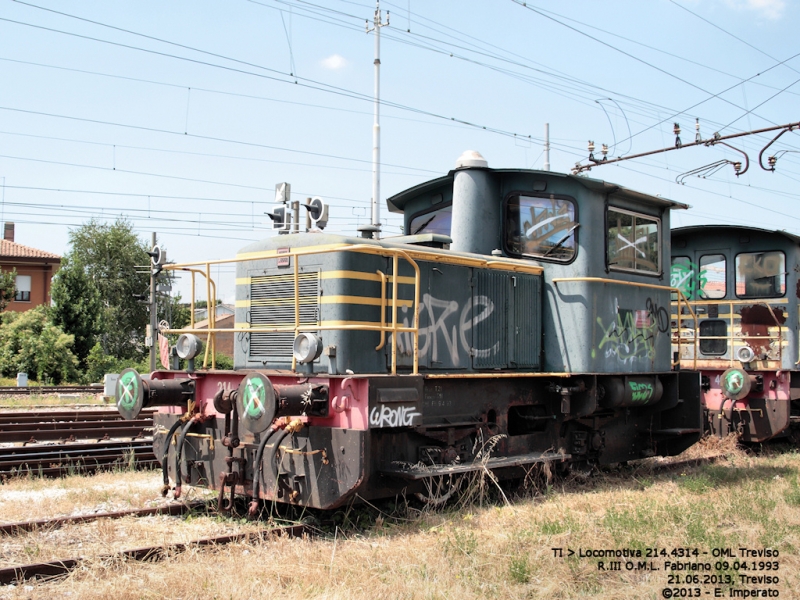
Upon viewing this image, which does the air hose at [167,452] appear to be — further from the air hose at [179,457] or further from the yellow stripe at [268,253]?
the yellow stripe at [268,253]

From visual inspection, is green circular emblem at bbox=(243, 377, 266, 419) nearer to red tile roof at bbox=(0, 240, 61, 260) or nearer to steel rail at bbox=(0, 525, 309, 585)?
steel rail at bbox=(0, 525, 309, 585)

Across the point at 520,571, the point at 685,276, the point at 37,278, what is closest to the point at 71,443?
the point at 520,571

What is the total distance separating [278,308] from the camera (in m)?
7.18

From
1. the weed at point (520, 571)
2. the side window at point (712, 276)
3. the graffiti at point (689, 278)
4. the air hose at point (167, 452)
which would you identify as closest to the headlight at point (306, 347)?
the air hose at point (167, 452)

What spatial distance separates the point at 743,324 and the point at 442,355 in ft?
22.6

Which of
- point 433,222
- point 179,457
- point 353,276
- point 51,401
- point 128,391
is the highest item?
point 433,222

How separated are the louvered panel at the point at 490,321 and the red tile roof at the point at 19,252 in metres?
42.0

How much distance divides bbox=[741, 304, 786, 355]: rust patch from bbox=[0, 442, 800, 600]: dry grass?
4673 mm

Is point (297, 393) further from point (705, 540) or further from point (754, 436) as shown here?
point (754, 436)

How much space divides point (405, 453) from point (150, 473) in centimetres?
396

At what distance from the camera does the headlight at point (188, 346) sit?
7.45m

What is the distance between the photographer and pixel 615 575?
4945 mm

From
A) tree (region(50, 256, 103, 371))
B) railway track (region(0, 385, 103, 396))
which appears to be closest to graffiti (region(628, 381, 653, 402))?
railway track (region(0, 385, 103, 396))

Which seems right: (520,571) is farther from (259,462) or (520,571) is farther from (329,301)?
(329,301)
